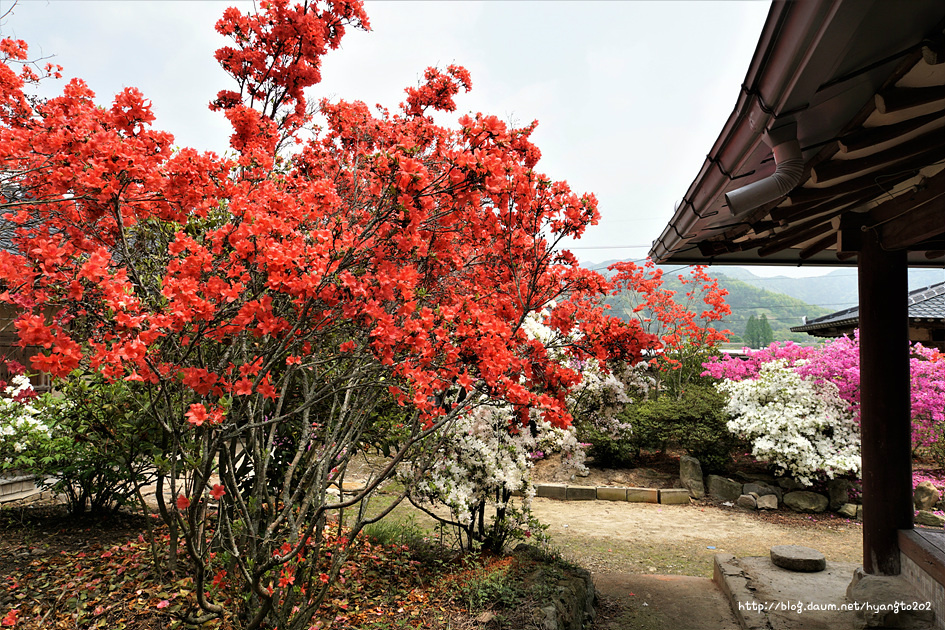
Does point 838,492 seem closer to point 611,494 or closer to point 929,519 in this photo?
point 929,519

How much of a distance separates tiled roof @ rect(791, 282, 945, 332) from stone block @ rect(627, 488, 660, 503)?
427cm

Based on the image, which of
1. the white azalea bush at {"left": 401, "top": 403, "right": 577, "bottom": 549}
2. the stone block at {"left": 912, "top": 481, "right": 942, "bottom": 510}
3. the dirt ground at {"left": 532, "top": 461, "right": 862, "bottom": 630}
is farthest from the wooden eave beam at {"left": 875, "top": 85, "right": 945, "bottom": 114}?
the stone block at {"left": 912, "top": 481, "right": 942, "bottom": 510}

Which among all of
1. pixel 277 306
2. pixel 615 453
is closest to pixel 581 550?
pixel 615 453

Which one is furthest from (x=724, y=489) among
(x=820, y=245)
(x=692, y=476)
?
(x=820, y=245)

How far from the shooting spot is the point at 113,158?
1859 millimetres

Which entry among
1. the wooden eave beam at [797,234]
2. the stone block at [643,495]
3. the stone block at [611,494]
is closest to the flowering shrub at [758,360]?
the stone block at [643,495]

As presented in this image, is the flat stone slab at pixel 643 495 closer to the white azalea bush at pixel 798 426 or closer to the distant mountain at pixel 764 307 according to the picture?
the white azalea bush at pixel 798 426

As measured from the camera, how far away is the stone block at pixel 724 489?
7.23 metres

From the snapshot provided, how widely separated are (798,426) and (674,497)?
1.91 meters

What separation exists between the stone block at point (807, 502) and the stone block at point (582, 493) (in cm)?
255

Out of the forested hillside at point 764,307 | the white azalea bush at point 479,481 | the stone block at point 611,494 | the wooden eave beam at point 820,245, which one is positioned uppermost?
the forested hillside at point 764,307

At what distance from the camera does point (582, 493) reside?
7.42 metres

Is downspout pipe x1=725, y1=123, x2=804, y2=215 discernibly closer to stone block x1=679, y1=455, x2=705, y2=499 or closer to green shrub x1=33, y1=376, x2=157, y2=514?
green shrub x1=33, y1=376, x2=157, y2=514

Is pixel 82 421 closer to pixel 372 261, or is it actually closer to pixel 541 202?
pixel 372 261
